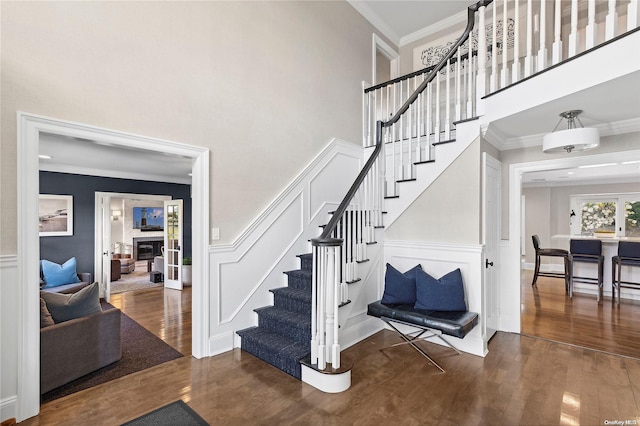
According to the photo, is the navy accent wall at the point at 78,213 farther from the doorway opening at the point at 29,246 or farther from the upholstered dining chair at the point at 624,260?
the upholstered dining chair at the point at 624,260

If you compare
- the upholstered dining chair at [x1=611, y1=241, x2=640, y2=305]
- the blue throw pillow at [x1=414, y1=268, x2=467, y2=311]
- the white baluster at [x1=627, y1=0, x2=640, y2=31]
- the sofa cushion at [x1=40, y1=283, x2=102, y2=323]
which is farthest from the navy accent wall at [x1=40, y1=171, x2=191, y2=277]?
the upholstered dining chair at [x1=611, y1=241, x2=640, y2=305]

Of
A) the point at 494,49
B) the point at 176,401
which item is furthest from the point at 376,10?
the point at 176,401

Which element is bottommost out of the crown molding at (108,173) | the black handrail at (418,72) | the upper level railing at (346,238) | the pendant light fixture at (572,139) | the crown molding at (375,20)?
the upper level railing at (346,238)

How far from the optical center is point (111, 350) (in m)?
3.02

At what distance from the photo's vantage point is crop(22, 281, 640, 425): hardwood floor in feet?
7.25

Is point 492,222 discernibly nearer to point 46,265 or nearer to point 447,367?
point 447,367

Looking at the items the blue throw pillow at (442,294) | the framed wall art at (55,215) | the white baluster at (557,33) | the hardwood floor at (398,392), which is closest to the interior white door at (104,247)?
the framed wall art at (55,215)

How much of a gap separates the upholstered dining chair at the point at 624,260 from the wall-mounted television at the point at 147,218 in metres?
12.3

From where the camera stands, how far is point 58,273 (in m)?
5.11

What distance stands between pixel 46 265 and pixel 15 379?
3.80 m

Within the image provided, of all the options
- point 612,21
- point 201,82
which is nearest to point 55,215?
point 201,82

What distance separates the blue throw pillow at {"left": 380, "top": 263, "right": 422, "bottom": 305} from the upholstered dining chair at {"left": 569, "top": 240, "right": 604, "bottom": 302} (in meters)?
4.31

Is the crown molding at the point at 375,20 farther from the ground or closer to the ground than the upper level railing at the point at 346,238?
farther from the ground

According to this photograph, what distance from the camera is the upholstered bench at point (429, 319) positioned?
2858mm
